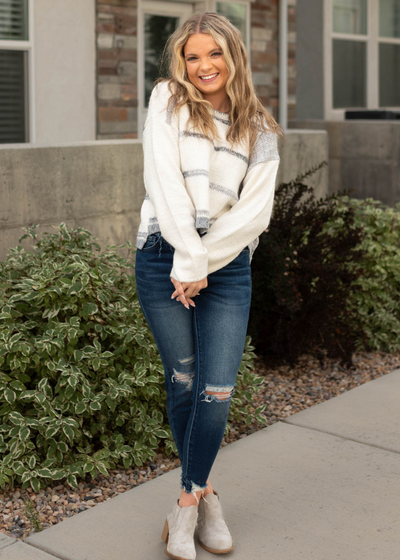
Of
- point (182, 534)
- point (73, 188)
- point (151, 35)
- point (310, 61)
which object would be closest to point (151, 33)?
point (151, 35)

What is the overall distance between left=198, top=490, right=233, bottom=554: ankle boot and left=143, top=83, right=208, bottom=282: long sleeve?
879mm

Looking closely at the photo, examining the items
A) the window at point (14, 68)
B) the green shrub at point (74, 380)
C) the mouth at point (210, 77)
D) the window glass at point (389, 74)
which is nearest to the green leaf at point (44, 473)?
the green shrub at point (74, 380)

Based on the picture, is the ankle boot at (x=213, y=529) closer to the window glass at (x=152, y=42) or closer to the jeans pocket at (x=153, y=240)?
the jeans pocket at (x=153, y=240)

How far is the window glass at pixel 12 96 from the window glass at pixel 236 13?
113 inches

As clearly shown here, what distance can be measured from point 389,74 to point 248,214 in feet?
34.6

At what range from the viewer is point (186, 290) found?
102 inches

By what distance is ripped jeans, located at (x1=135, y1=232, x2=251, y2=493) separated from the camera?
8.84 feet

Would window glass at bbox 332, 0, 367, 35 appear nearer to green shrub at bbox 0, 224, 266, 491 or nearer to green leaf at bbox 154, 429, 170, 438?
green shrub at bbox 0, 224, 266, 491

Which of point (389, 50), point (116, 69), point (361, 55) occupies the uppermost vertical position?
point (389, 50)

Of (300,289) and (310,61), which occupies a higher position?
(310,61)

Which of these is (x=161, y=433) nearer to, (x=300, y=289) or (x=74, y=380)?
(x=74, y=380)

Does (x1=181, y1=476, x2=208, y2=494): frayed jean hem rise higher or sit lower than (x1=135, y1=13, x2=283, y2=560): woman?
lower

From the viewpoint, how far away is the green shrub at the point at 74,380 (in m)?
3.49

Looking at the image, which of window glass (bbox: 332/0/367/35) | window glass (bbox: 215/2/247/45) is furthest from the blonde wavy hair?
window glass (bbox: 332/0/367/35)
